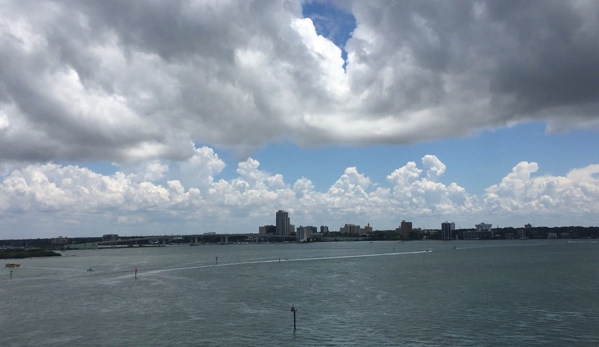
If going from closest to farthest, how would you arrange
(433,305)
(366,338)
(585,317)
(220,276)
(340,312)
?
(366,338) < (585,317) < (340,312) < (433,305) < (220,276)

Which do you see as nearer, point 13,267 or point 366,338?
point 366,338

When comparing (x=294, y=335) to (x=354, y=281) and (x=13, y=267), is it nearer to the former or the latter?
(x=354, y=281)

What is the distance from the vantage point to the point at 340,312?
219 feet

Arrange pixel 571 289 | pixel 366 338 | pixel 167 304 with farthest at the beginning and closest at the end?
pixel 571 289 < pixel 167 304 < pixel 366 338

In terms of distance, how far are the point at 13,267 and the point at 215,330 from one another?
475 feet

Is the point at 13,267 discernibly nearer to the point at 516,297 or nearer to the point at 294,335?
the point at 294,335

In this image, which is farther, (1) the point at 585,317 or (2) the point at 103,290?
(2) the point at 103,290

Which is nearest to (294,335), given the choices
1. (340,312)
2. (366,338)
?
(366,338)

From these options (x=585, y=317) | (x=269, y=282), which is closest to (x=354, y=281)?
(x=269, y=282)

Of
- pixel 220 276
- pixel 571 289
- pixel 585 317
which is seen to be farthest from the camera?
pixel 220 276

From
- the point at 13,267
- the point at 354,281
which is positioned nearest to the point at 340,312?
the point at 354,281

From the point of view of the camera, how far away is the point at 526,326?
56344 millimetres

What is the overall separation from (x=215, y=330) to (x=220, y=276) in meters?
65.3

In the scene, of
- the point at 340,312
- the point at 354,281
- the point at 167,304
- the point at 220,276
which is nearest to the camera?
the point at 340,312
